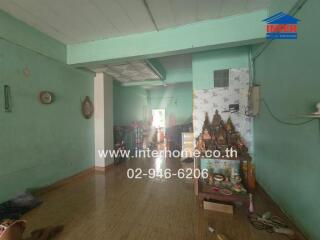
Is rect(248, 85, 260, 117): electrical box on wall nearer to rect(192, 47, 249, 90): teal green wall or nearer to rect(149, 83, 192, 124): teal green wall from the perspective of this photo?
rect(192, 47, 249, 90): teal green wall

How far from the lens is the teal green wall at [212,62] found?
2.60 m

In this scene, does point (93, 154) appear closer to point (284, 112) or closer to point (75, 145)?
point (75, 145)

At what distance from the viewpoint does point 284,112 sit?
65.3 inches

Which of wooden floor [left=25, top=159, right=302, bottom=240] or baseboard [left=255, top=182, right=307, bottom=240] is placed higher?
baseboard [left=255, top=182, right=307, bottom=240]

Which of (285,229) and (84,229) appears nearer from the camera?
(285,229)

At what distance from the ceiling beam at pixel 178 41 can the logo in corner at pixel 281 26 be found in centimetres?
7

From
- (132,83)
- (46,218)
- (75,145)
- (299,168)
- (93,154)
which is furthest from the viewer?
(132,83)

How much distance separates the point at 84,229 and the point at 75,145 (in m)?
1.84

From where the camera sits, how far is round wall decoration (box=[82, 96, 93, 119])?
3303 millimetres

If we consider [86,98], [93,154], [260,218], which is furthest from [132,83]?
[260,218]

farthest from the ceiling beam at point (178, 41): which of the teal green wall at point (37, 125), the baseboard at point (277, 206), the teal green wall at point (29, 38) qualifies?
the baseboard at point (277, 206)

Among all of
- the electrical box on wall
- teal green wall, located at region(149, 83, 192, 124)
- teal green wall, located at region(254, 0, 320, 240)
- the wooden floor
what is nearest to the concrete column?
the wooden floor

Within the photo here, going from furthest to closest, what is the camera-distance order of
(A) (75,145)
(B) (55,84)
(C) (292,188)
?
(A) (75,145), (B) (55,84), (C) (292,188)

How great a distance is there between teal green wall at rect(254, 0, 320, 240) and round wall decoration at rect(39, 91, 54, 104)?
332 cm
